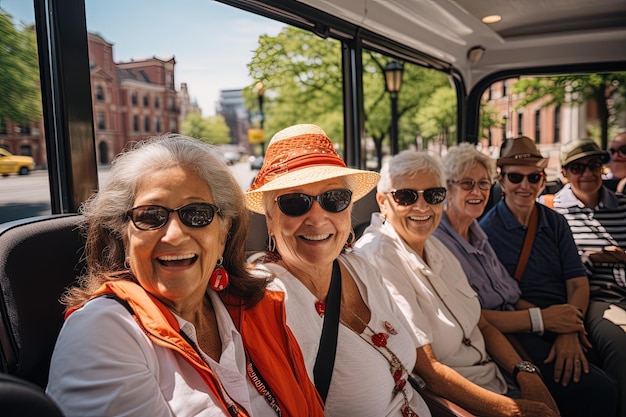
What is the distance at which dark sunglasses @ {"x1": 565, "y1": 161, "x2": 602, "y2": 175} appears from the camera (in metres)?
3.35

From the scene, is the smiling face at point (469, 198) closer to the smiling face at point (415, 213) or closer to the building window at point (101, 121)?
the smiling face at point (415, 213)

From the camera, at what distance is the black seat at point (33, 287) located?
1.20m

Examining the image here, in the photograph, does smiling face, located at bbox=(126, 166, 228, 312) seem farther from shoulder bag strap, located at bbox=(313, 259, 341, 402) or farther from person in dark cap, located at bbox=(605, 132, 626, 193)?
person in dark cap, located at bbox=(605, 132, 626, 193)

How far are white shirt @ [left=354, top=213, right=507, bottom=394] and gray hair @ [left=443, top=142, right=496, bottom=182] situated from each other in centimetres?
71

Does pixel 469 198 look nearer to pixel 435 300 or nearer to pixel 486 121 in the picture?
pixel 435 300

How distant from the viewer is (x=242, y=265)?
1.63 m

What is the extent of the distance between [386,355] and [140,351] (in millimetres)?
935

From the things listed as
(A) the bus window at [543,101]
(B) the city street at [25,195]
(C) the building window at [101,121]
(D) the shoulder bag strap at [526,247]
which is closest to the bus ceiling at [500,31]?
(A) the bus window at [543,101]

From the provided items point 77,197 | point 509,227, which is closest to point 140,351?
point 77,197

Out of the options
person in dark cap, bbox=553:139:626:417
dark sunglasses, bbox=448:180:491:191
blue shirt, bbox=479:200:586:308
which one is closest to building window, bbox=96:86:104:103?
dark sunglasses, bbox=448:180:491:191

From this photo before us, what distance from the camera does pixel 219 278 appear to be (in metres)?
1.50

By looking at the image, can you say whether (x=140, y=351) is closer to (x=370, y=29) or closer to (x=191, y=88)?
(x=191, y=88)

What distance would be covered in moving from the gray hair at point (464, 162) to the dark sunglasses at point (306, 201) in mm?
1277

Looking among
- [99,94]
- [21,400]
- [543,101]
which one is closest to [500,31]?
[99,94]
